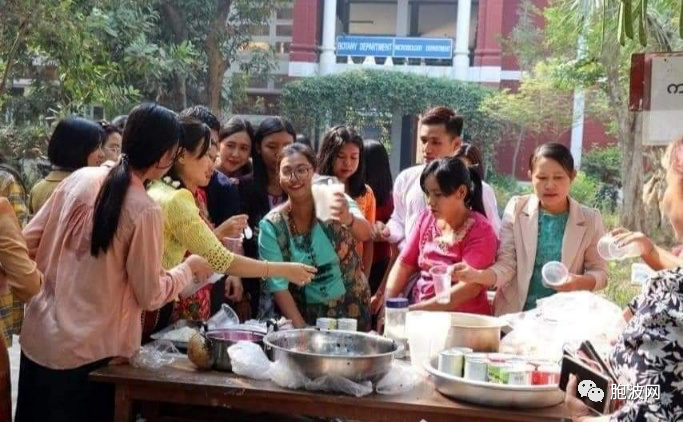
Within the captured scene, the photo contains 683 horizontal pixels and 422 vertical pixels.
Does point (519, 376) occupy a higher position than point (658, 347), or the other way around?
point (658, 347)

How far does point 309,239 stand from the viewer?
7.74 ft

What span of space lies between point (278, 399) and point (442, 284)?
0.75 metres

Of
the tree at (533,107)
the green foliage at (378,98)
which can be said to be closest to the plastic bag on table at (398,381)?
the tree at (533,107)

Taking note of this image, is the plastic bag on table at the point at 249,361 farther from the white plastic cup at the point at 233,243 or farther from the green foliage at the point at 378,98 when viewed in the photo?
the green foliage at the point at 378,98

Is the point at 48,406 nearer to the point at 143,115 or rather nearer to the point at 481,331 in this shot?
the point at 143,115

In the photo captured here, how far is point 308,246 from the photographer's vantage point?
2352mm

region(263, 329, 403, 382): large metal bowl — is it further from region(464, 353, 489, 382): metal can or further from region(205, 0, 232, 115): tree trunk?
region(205, 0, 232, 115): tree trunk

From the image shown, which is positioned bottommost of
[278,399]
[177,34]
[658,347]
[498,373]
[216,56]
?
[278,399]

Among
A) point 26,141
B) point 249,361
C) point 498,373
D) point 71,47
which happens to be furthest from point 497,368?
point 26,141

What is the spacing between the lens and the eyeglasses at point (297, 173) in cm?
233

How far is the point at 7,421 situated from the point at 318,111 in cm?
895

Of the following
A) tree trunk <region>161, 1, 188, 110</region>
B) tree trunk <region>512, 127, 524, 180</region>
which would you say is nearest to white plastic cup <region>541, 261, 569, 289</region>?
tree trunk <region>161, 1, 188, 110</region>

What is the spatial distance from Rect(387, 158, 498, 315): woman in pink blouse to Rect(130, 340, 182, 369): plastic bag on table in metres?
0.78

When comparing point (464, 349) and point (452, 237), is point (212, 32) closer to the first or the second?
point (452, 237)
